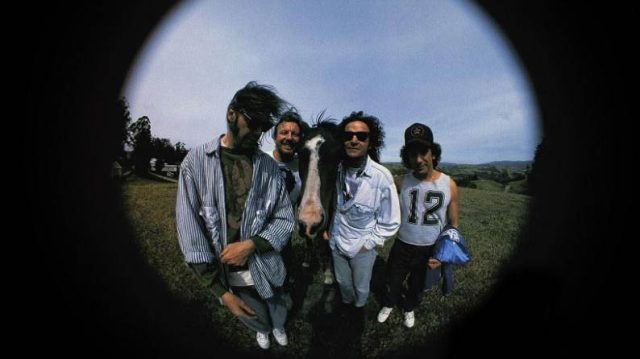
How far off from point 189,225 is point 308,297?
1.77m

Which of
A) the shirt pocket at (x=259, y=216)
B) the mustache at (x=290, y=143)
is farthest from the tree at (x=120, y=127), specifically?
the shirt pocket at (x=259, y=216)

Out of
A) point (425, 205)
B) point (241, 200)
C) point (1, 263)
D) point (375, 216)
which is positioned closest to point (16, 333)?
point (1, 263)

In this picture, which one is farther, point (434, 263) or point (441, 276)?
point (441, 276)

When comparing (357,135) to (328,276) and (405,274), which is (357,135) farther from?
(328,276)

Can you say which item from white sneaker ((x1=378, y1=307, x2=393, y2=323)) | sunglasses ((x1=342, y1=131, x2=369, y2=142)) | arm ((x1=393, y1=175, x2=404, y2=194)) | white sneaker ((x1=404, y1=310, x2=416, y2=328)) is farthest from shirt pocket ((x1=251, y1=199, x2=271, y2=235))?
white sneaker ((x1=404, y1=310, x2=416, y2=328))

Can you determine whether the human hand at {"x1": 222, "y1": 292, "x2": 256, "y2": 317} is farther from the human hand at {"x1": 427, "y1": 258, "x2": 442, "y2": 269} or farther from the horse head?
the human hand at {"x1": 427, "y1": 258, "x2": 442, "y2": 269}

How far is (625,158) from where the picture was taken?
6.95 feet

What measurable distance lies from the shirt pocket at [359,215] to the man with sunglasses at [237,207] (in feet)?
1.91

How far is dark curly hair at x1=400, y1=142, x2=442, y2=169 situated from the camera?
2.32m

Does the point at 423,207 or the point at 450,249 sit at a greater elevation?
the point at 423,207

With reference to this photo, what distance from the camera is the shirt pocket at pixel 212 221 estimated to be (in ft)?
6.46

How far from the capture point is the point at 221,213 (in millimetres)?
1977

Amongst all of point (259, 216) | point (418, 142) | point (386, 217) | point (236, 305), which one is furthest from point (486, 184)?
point (236, 305)

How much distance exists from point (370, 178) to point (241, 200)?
3.96 ft
